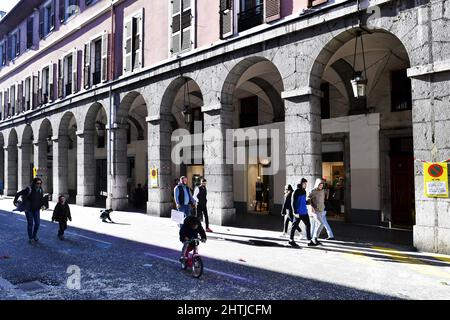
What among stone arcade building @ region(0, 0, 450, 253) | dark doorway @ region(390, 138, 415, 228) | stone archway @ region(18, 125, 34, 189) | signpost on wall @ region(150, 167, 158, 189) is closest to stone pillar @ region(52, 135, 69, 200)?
stone arcade building @ region(0, 0, 450, 253)

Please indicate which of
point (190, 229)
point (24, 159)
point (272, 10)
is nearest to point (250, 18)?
point (272, 10)

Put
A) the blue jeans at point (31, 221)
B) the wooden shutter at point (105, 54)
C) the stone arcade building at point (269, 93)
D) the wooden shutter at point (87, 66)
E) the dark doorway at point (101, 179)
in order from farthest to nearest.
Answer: the dark doorway at point (101, 179)
the wooden shutter at point (87, 66)
the wooden shutter at point (105, 54)
the blue jeans at point (31, 221)
the stone arcade building at point (269, 93)

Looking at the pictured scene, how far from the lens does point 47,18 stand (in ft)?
83.9

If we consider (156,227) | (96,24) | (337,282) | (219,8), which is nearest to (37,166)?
(96,24)

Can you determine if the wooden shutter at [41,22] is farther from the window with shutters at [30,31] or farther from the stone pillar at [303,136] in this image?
the stone pillar at [303,136]

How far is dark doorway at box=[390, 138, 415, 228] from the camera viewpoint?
12.5 meters

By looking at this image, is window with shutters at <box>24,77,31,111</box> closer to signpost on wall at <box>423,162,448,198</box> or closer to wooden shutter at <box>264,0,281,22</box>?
wooden shutter at <box>264,0,281,22</box>

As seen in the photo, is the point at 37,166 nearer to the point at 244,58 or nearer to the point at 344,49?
the point at 244,58

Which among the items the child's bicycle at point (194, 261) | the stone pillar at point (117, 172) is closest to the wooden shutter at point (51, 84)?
the stone pillar at point (117, 172)

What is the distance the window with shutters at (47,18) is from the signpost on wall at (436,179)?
2453 cm

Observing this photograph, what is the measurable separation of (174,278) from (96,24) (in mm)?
18112

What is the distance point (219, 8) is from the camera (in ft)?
43.2

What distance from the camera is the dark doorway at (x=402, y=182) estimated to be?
12484 millimetres

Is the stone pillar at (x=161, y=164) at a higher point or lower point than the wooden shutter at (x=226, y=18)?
lower
